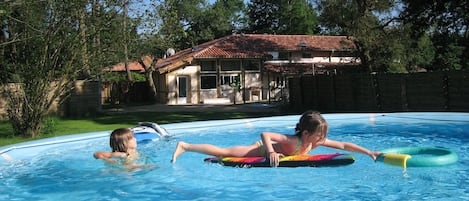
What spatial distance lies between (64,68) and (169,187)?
7911mm

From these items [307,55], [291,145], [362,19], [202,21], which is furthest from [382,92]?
[202,21]

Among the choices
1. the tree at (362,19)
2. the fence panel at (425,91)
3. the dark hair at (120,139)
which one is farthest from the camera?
the tree at (362,19)

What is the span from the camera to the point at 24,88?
41.0 feet

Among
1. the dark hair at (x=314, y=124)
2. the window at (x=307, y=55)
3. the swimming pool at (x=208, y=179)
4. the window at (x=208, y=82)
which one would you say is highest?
the window at (x=307, y=55)

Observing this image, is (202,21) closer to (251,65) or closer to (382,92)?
(251,65)

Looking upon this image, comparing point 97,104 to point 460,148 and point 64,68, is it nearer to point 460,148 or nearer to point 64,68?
point 64,68

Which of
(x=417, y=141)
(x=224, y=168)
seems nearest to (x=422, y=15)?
(x=417, y=141)

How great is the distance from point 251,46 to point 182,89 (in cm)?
691

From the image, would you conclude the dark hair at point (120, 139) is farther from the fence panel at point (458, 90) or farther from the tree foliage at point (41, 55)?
the fence panel at point (458, 90)

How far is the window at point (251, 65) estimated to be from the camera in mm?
36031

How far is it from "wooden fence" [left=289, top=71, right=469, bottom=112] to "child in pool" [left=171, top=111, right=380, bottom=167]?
11222 millimetres

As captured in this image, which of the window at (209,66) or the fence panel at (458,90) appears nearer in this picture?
the fence panel at (458,90)

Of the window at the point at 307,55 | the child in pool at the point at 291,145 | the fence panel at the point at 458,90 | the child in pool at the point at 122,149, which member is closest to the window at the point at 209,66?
the window at the point at 307,55

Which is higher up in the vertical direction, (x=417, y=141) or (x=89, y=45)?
(x=89, y=45)
